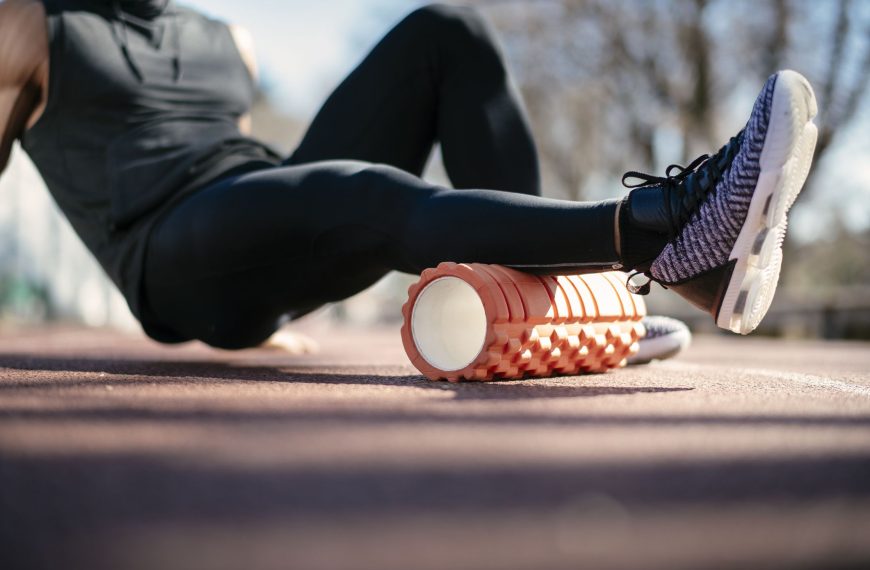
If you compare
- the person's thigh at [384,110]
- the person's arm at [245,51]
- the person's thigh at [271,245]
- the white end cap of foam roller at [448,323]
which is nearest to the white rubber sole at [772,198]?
the white end cap of foam roller at [448,323]

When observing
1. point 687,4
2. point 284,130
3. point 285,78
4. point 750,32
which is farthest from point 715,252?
point 285,78

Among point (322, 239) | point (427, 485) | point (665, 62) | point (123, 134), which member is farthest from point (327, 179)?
point (665, 62)

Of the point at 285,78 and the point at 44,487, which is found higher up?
the point at 285,78

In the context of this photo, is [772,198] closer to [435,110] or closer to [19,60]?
[435,110]

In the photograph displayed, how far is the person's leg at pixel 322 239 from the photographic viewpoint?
1339 millimetres

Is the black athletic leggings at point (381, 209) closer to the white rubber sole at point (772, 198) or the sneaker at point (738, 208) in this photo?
the sneaker at point (738, 208)

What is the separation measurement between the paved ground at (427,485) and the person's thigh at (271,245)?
1.46 feet

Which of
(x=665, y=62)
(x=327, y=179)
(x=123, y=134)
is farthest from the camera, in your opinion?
(x=665, y=62)

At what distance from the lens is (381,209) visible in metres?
1.43

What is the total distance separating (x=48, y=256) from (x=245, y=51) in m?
8.20

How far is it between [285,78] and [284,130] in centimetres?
646

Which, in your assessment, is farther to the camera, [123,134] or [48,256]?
[48,256]

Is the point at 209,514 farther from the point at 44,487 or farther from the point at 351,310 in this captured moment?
the point at 351,310

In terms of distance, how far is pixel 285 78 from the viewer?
23.5 metres
